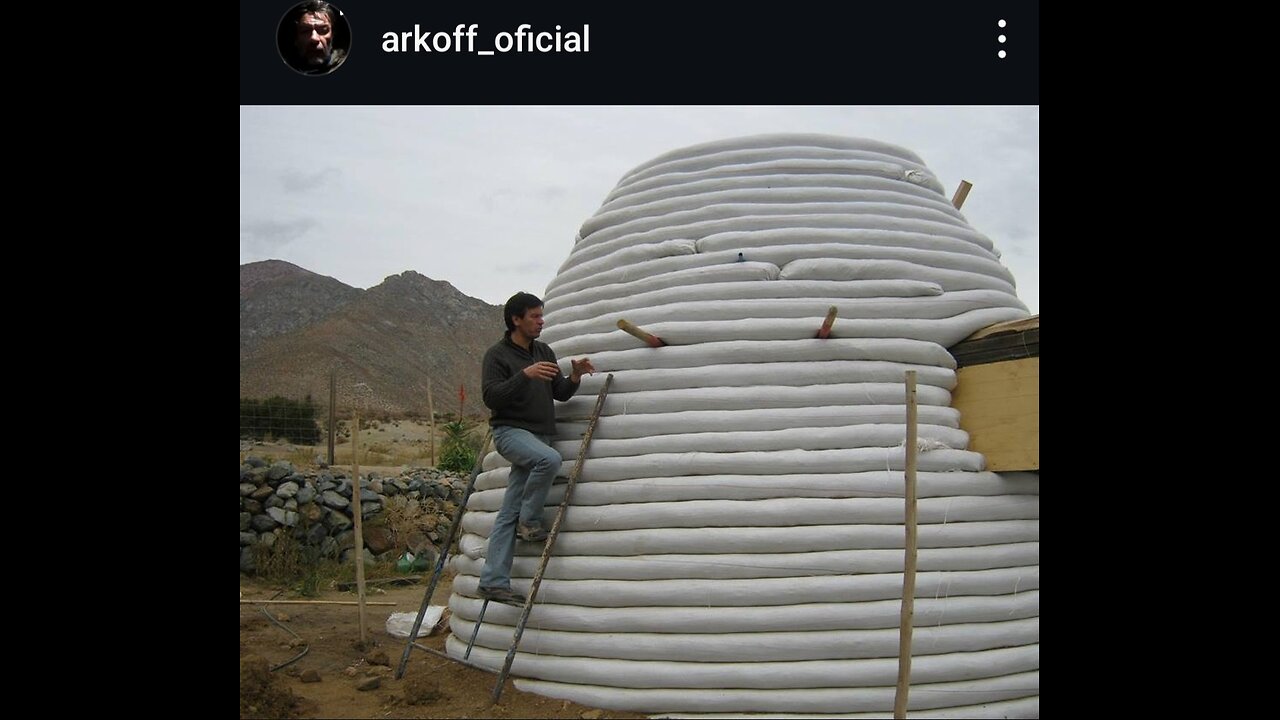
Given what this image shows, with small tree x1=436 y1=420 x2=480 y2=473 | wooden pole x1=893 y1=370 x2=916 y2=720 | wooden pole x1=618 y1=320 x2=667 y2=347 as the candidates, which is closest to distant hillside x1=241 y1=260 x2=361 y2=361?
small tree x1=436 y1=420 x2=480 y2=473

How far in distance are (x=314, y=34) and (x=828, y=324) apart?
9.00ft

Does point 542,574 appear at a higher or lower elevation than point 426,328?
lower

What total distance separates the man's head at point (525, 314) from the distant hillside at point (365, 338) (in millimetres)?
26952

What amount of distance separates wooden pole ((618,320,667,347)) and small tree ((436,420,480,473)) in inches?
466

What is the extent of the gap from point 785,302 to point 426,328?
41.0 metres

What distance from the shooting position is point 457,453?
16.9 metres

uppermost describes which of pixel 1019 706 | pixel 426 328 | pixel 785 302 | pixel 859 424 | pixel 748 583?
pixel 426 328

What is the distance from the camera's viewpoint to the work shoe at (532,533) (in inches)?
179

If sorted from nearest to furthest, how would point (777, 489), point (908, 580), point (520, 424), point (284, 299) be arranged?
1. point (908, 580)
2. point (777, 489)
3. point (520, 424)
4. point (284, 299)

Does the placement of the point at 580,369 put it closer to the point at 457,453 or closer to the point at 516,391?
the point at 516,391

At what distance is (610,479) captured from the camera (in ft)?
15.0

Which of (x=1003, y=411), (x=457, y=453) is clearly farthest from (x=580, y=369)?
(x=457, y=453)
